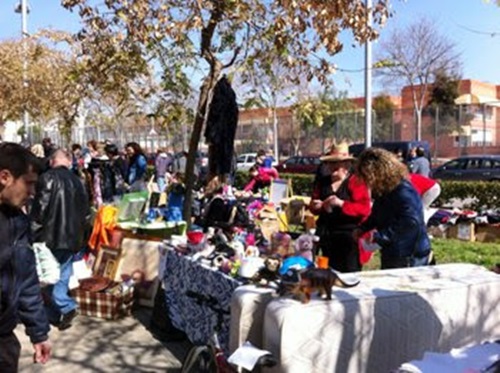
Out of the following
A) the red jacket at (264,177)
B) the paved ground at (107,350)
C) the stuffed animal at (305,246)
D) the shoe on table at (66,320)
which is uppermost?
the red jacket at (264,177)

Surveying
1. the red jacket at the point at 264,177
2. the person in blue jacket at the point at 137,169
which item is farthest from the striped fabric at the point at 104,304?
the red jacket at the point at 264,177

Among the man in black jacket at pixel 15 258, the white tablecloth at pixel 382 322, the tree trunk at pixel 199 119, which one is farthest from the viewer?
the tree trunk at pixel 199 119

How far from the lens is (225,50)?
25.1ft

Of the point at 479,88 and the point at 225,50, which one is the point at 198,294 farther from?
the point at 479,88

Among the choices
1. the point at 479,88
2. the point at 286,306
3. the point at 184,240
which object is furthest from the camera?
the point at 479,88

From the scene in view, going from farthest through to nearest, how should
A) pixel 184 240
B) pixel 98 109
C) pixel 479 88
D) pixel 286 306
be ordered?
pixel 479 88 < pixel 98 109 < pixel 184 240 < pixel 286 306

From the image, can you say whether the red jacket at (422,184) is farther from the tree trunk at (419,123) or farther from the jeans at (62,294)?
the tree trunk at (419,123)

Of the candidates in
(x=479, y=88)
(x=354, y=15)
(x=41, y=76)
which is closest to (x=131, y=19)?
(x=354, y=15)

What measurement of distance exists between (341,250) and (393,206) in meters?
1.06

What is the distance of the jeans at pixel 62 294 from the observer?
567 centimetres

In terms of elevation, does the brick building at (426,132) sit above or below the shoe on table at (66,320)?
above

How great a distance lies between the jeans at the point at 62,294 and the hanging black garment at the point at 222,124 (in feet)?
7.44

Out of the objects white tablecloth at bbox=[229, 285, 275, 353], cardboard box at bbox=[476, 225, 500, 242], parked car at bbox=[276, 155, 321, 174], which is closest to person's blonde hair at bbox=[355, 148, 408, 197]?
white tablecloth at bbox=[229, 285, 275, 353]

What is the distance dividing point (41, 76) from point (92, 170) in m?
12.3
